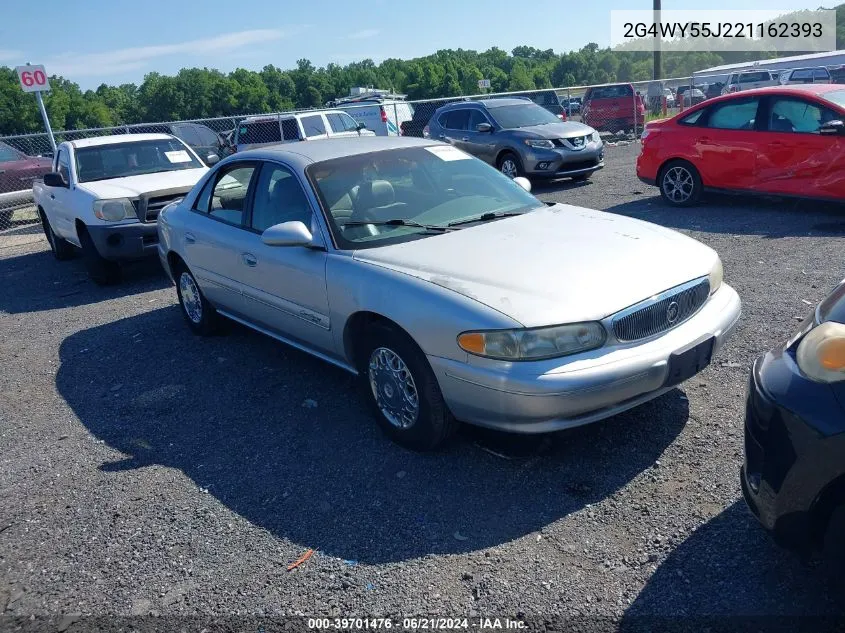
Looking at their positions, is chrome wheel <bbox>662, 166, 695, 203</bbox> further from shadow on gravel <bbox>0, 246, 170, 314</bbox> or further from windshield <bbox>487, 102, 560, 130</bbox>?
shadow on gravel <bbox>0, 246, 170, 314</bbox>

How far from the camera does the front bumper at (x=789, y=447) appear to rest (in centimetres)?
235

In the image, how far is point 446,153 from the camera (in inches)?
→ 213

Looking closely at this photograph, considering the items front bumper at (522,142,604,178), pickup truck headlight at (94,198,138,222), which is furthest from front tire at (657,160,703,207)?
pickup truck headlight at (94,198,138,222)

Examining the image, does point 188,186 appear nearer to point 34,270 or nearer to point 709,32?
point 34,270

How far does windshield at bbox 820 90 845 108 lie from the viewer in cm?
889

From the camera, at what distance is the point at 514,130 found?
13.8m

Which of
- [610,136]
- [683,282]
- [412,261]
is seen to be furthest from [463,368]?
[610,136]

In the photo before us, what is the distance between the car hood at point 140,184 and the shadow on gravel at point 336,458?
365 cm

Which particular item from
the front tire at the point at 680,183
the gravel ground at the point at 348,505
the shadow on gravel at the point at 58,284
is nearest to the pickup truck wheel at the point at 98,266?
the shadow on gravel at the point at 58,284

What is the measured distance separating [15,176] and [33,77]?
91.6 inches

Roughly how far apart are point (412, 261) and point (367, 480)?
121cm

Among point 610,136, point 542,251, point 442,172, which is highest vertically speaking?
point 442,172

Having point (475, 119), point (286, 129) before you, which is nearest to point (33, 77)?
point (286, 129)

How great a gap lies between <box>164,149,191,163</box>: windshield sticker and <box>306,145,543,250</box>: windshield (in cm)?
582
